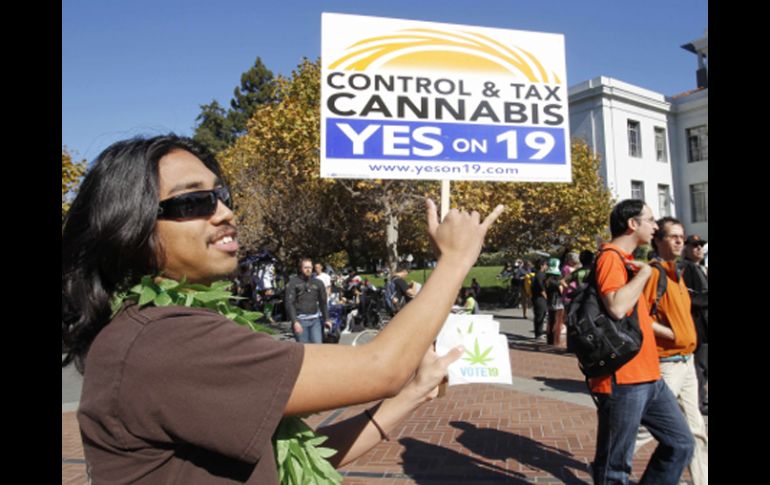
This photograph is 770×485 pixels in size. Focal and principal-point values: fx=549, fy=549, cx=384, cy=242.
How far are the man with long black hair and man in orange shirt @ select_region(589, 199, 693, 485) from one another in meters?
2.01

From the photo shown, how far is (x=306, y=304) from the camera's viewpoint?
949cm

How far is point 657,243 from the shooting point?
187 inches

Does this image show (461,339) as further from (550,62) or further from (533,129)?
(550,62)

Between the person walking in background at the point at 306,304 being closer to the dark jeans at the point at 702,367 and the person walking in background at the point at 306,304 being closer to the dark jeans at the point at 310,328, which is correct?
the dark jeans at the point at 310,328

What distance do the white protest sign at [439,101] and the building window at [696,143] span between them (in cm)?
Result: 3487

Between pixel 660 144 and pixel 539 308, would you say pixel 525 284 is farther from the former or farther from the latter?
pixel 660 144

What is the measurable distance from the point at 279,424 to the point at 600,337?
2109 millimetres

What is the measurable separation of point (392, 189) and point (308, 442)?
15631 mm

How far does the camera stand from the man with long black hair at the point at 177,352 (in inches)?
43.4

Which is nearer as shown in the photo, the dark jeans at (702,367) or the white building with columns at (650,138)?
the dark jeans at (702,367)

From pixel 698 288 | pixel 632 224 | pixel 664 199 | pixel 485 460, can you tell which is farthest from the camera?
pixel 664 199

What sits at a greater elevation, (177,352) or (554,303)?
(177,352)

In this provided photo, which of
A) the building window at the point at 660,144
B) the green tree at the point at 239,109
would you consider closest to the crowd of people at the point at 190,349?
the building window at the point at 660,144

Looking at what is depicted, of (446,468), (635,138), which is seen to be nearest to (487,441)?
(446,468)
